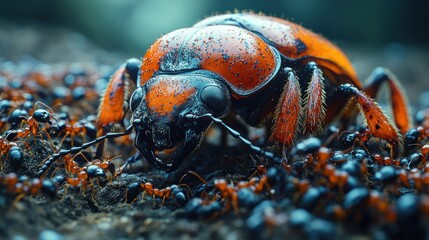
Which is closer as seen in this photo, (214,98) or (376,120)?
(214,98)

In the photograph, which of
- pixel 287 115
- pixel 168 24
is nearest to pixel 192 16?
pixel 168 24

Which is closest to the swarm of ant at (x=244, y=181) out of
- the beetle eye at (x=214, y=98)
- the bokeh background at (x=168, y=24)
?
the beetle eye at (x=214, y=98)

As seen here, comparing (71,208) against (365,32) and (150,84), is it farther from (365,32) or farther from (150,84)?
(365,32)

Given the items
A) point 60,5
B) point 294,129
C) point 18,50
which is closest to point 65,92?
point 294,129

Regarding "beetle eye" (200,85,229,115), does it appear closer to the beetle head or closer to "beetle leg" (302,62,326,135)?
the beetle head

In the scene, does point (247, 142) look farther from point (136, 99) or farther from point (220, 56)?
point (136, 99)

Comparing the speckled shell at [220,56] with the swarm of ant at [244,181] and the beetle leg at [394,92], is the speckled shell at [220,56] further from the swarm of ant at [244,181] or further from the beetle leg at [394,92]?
the beetle leg at [394,92]

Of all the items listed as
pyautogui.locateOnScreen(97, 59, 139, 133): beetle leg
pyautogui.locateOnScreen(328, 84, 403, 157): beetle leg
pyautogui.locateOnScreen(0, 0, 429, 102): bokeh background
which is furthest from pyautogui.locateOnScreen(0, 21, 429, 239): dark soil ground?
pyautogui.locateOnScreen(0, 0, 429, 102): bokeh background
